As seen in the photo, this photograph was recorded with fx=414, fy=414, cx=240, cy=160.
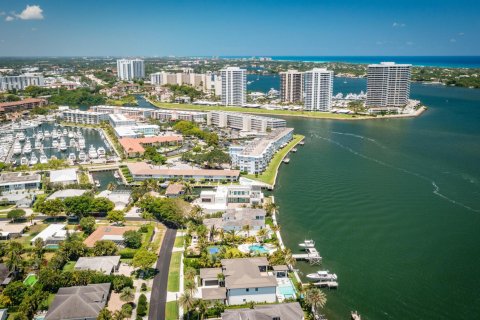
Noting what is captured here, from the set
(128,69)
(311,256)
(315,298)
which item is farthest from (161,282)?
(128,69)

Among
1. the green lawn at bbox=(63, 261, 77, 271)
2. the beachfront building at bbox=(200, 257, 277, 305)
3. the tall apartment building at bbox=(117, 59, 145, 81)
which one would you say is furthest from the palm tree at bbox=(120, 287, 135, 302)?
the tall apartment building at bbox=(117, 59, 145, 81)

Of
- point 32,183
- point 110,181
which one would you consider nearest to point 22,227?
point 32,183

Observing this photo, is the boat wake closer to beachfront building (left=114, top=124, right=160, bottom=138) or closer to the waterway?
the waterway

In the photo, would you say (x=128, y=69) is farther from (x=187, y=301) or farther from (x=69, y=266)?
(x=187, y=301)

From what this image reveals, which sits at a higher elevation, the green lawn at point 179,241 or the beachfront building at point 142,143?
the beachfront building at point 142,143

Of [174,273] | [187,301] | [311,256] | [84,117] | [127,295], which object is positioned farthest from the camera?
[84,117]

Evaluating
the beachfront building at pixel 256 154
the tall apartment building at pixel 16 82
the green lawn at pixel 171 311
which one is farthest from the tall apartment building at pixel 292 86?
the green lawn at pixel 171 311

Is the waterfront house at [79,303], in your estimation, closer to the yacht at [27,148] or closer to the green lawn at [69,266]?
the green lawn at [69,266]
